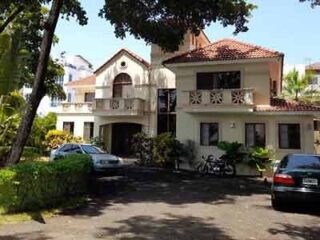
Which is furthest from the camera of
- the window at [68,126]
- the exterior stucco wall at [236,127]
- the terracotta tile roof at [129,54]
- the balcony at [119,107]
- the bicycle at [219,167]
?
the window at [68,126]

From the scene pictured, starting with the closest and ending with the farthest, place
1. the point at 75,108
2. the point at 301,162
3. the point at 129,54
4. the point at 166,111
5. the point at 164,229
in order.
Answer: the point at 164,229
the point at 301,162
the point at 166,111
the point at 129,54
the point at 75,108

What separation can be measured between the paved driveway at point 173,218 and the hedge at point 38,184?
824 mm

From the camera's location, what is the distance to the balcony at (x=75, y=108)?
3675 cm

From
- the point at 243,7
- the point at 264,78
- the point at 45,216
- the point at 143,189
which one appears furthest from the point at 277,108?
the point at 45,216

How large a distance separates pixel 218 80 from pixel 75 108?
16.5 meters

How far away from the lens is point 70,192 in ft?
41.7

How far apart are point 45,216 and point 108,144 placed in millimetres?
23503

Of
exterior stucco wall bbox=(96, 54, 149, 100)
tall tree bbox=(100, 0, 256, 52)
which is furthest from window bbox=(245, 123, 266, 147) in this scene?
exterior stucco wall bbox=(96, 54, 149, 100)

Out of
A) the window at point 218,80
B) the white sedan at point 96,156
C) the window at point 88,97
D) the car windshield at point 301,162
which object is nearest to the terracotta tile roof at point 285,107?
the window at point 218,80

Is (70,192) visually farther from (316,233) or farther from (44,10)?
(44,10)

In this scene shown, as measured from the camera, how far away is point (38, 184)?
10.8 meters

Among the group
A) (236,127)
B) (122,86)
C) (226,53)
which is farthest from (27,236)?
(122,86)

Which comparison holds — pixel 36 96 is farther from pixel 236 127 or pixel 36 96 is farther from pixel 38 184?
pixel 236 127

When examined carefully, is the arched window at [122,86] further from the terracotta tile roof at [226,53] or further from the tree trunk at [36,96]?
the tree trunk at [36,96]
